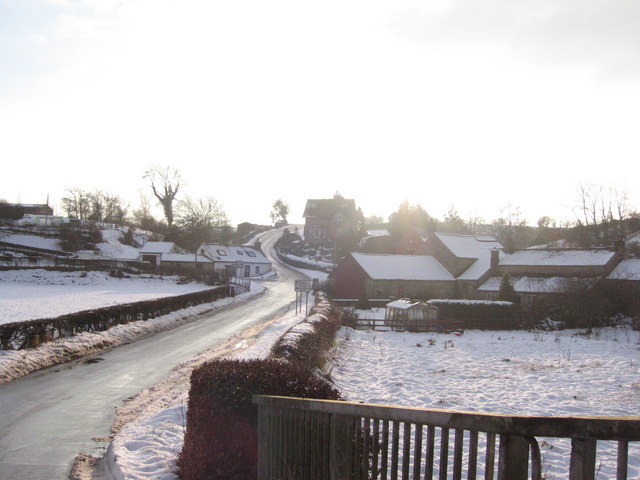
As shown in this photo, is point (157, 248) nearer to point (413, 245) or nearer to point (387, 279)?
point (413, 245)

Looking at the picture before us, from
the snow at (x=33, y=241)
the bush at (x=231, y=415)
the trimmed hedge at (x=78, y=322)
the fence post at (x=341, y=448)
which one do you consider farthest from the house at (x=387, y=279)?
the snow at (x=33, y=241)

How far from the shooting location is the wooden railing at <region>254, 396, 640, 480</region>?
318cm

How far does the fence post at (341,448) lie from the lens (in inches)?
183

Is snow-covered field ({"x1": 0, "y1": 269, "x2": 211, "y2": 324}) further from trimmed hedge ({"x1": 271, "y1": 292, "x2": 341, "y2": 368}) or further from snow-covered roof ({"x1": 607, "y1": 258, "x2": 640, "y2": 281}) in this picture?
snow-covered roof ({"x1": 607, "y1": 258, "x2": 640, "y2": 281})

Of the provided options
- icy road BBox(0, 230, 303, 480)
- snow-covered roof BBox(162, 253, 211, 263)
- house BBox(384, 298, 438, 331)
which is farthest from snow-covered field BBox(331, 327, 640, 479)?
snow-covered roof BBox(162, 253, 211, 263)

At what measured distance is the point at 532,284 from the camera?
140 ft

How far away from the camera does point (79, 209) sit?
113m

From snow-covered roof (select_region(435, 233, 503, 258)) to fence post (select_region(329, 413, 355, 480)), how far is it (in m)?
47.8

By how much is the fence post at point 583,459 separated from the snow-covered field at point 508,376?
525cm

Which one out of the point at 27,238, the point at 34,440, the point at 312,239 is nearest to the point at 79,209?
the point at 27,238

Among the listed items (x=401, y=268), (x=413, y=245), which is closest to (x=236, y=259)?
(x=413, y=245)

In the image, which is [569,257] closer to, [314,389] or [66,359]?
[66,359]

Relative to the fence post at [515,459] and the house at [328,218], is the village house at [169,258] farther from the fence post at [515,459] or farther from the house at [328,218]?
the fence post at [515,459]

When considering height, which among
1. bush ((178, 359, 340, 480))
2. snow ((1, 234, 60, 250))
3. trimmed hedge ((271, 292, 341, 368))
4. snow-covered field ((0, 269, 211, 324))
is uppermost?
snow ((1, 234, 60, 250))
